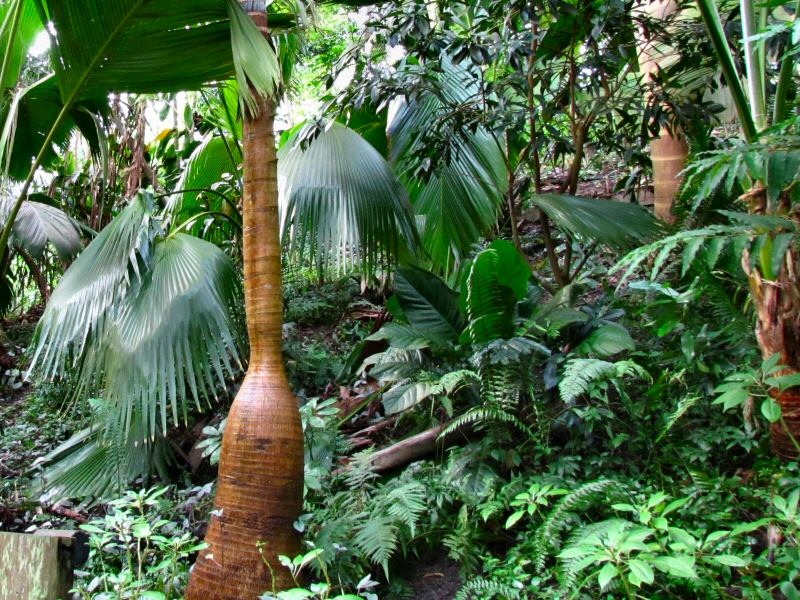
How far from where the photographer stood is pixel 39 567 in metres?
1.86

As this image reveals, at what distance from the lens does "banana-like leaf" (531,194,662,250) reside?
2.97 metres

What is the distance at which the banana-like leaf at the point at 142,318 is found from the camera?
8.74 ft

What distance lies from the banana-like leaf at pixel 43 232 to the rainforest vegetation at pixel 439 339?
927 mm

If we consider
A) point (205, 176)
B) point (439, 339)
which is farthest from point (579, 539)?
point (205, 176)

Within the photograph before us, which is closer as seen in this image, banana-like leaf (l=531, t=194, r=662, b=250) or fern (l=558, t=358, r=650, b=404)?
fern (l=558, t=358, r=650, b=404)

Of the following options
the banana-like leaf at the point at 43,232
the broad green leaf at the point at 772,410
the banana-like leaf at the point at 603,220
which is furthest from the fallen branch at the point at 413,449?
the banana-like leaf at the point at 43,232

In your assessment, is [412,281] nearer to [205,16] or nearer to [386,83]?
[386,83]

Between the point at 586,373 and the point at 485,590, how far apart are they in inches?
34.3

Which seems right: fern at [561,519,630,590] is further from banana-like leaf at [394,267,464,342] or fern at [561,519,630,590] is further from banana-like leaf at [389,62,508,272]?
banana-like leaf at [389,62,508,272]

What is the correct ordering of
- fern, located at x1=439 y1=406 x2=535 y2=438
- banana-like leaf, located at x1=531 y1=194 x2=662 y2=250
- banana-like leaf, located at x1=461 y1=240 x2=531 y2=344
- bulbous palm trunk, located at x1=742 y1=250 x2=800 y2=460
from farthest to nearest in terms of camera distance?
banana-like leaf, located at x1=531 y1=194 x2=662 y2=250
banana-like leaf, located at x1=461 y1=240 x2=531 y2=344
fern, located at x1=439 y1=406 x2=535 y2=438
bulbous palm trunk, located at x1=742 y1=250 x2=800 y2=460

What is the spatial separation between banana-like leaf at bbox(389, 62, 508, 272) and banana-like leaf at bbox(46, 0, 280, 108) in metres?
1.26

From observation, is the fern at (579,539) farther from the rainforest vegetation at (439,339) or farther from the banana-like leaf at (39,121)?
the banana-like leaf at (39,121)

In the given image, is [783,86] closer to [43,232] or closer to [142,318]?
[142,318]

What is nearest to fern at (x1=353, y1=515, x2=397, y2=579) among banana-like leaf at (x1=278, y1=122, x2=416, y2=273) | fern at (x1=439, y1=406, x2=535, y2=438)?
fern at (x1=439, y1=406, x2=535, y2=438)
